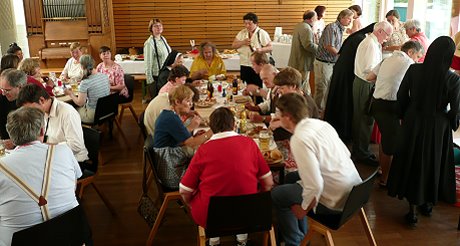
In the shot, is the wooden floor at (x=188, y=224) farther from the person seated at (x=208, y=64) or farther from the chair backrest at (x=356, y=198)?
the person seated at (x=208, y=64)

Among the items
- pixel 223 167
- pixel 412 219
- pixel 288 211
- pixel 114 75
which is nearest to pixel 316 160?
pixel 223 167

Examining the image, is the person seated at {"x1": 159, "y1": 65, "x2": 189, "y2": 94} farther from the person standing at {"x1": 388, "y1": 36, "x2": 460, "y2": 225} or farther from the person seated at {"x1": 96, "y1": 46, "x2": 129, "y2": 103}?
the person standing at {"x1": 388, "y1": 36, "x2": 460, "y2": 225}

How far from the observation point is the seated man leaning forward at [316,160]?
8.91 ft

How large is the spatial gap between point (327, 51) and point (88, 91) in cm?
355

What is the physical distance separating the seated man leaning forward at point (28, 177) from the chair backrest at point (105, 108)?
2.76m

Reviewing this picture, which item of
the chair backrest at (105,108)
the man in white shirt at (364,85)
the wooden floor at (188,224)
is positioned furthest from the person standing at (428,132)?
the chair backrest at (105,108)

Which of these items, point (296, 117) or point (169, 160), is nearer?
point (296, 117)

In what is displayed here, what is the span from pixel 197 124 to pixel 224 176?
52.2 inches

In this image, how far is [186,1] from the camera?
1088cm

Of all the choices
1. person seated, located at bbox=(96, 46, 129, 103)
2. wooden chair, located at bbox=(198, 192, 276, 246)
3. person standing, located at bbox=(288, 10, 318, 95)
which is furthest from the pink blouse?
wooden chair, located at bbox=(198, 192, 276, 246)

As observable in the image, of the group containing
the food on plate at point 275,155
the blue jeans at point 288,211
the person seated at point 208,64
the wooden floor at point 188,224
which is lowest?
the wooden floor at point 188,224

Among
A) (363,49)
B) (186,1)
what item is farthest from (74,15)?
(363,49)

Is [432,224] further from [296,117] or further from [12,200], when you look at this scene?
[12,200]

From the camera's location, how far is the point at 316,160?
2.71 m
